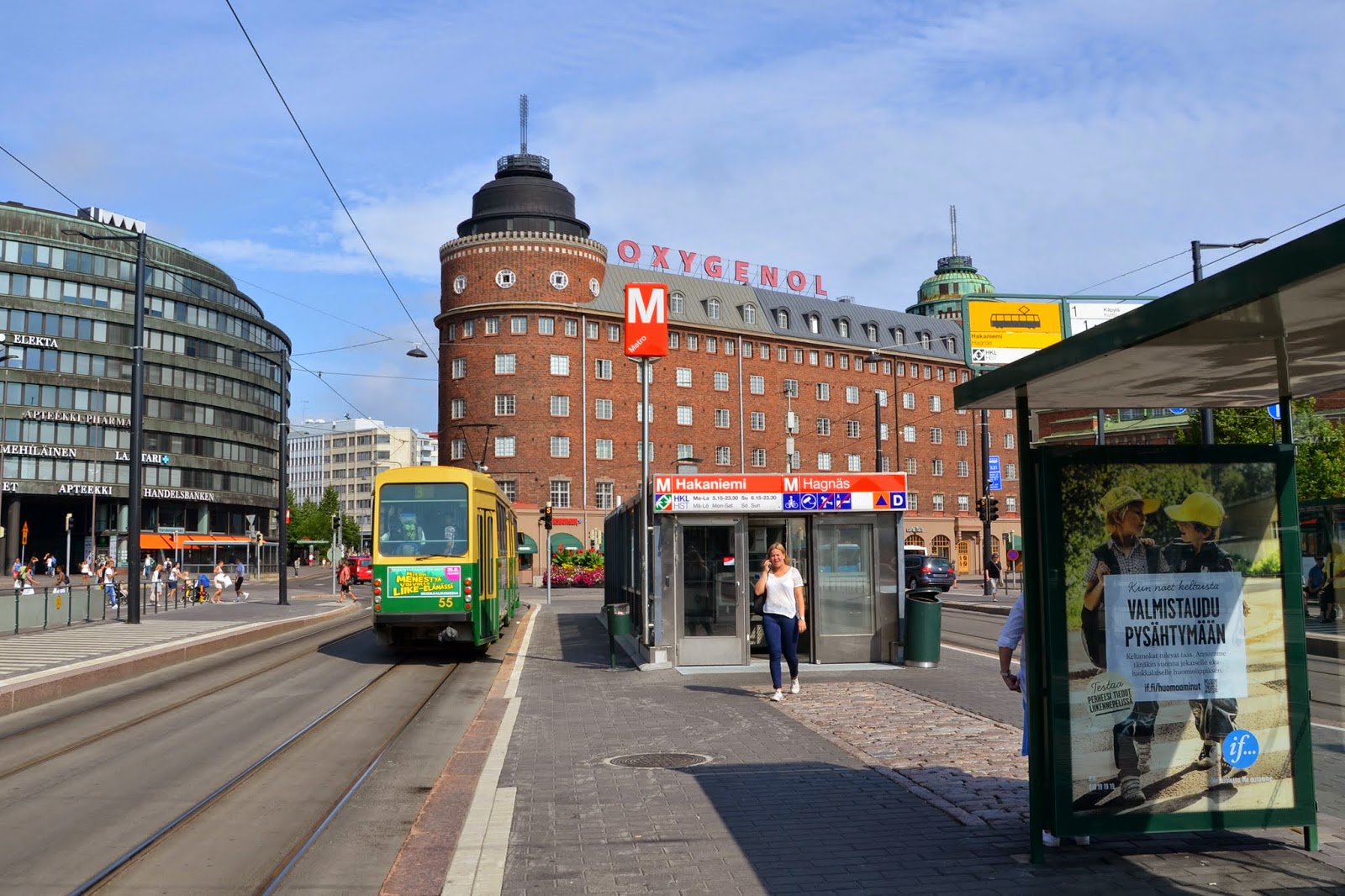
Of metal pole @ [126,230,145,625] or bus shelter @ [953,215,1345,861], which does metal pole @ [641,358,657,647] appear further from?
metal pole @ [126,230,145,625]

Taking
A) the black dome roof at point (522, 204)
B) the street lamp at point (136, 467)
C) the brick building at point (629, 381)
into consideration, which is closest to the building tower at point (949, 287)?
the brick building at point (629, 381)

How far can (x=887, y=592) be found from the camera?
16.8 m

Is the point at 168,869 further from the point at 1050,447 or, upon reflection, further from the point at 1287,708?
the point at 1287,708

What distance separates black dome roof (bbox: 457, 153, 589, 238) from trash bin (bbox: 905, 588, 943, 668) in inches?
2274

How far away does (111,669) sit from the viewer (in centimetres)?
1677

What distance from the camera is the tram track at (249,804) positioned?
627 cm

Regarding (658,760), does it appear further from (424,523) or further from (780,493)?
(424,523)

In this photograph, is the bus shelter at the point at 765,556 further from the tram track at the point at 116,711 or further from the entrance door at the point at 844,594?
the tram track at the point at 116,711

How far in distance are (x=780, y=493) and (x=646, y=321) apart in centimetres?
375

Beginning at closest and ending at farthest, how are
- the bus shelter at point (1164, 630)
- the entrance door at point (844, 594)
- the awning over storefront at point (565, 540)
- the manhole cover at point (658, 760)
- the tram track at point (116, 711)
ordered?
the bus shelter at point (1164, 630)
the manhole cover at point (658, 760)
the tram track at point (116, 711)
the entrance door at point (844, 594)
the awning over storefront at point (565, 540)

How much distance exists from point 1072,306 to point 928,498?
5950 cm

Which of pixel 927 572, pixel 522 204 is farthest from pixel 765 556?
pixel 522 204

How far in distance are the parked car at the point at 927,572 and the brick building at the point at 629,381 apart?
594 inches

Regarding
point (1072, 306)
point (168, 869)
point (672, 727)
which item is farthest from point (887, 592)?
point (1072, 306)
